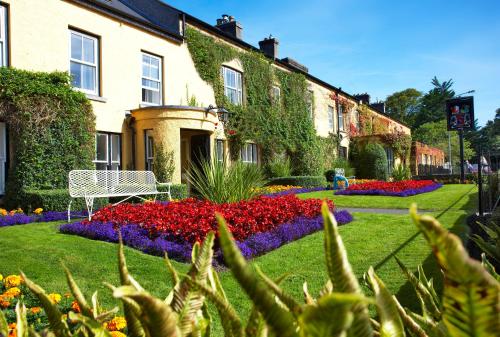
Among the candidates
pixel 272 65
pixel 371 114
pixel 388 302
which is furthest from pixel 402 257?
pixel 371 114

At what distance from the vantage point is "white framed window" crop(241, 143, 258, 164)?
62.0 feet

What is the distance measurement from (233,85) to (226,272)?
15166mm

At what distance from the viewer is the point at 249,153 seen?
1950 centimetres

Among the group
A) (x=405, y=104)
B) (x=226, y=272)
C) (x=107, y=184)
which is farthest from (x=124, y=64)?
(x=405, y=104)

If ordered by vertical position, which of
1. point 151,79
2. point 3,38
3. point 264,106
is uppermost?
point 3,38

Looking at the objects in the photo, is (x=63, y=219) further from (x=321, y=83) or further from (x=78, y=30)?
(x=321, y=83)

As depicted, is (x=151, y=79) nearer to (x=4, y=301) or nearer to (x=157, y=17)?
(x=157, y=17)

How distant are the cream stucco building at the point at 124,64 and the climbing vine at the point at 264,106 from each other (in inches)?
20.5

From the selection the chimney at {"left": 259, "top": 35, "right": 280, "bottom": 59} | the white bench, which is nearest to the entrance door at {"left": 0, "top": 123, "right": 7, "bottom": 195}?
the white bench

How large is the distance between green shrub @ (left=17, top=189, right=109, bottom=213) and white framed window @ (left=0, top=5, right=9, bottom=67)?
144 inches

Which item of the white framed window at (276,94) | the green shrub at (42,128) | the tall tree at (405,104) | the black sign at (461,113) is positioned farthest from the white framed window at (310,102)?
the tall tree at (405,104)

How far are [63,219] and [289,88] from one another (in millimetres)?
16622

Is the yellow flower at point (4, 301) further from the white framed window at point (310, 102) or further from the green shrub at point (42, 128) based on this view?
the white framed window at point (310, 102)

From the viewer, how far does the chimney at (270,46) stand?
2258 centimetres
